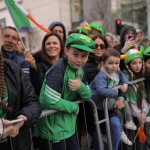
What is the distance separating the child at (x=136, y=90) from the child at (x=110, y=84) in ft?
0.77

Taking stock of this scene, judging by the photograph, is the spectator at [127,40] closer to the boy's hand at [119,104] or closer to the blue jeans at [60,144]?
the boy's hand at [119,104]

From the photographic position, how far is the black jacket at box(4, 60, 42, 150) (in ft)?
6.22

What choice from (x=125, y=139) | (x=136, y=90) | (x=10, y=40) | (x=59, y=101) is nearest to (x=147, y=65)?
(x=136, y=90)

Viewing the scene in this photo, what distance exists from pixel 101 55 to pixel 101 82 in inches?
24.7

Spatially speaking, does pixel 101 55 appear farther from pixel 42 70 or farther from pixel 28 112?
pixel 28 112

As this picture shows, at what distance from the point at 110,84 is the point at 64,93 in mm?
791

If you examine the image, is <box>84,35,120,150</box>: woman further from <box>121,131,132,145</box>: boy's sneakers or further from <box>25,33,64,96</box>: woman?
<box>25,33,64,96</box>: woman

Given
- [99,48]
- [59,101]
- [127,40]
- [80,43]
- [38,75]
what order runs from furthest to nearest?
Result: [127,40] → [99,48] → [38,75] → [80,43] → [59,101]

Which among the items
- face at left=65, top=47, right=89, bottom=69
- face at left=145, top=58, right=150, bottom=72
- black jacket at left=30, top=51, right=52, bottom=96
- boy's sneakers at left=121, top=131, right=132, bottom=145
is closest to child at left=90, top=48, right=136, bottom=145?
boy's sneakers at left=121, top=131, right=132, bottom=145

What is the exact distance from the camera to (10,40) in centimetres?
331

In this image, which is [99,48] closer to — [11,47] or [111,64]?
[111,64]

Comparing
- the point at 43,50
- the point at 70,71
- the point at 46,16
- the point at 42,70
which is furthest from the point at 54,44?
the point at 46,16

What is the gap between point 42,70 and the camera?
2.90m

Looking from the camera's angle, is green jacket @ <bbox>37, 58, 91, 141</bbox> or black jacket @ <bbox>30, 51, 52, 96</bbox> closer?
green jacket @ <bbox>37, 58, 91, 141</bbox>
